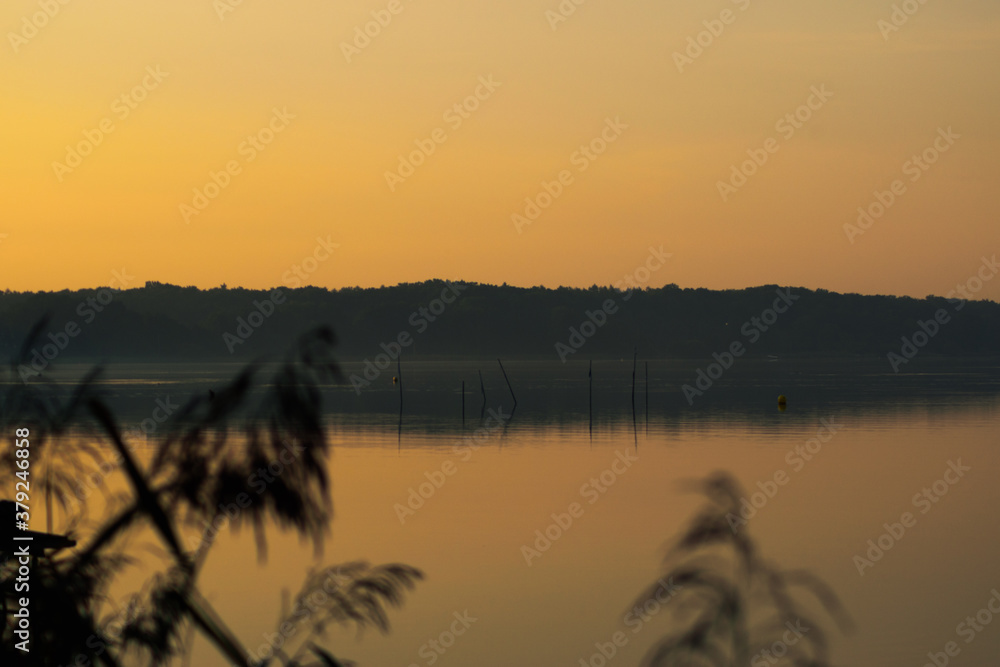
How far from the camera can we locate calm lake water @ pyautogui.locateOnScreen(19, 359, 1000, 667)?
61.8 feet

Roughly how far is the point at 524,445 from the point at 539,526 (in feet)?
64.7

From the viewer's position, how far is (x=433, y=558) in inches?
1009

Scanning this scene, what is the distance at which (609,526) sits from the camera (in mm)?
29469

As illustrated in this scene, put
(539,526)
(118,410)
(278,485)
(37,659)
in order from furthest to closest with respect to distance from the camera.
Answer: (118,410) → (539,526) → (37,659) → (278,485)

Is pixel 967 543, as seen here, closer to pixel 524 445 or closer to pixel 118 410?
pixel 524 445

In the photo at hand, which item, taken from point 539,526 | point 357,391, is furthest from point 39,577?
point 357,391

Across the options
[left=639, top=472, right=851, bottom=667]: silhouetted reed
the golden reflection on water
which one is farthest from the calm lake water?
[left=639, top=472, right=851, bottom=667]: silhouetted reed

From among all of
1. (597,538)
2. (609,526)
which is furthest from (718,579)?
(609,526)

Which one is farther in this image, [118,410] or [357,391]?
[357,391]

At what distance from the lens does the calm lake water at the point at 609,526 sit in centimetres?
1883

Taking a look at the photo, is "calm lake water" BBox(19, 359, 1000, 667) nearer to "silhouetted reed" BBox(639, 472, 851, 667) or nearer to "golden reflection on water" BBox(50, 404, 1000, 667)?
"golden reflection on water" BBox(50, 404, 1000, 667)

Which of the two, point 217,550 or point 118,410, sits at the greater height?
point 118,410

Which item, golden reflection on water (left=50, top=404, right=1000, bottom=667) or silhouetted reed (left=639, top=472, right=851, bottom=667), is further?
golden reflection on water (left=50, top=404, right=1000, bottom=667)

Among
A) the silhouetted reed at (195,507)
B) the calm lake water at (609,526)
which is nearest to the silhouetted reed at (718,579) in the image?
the silhouetted reed at (195,507)
